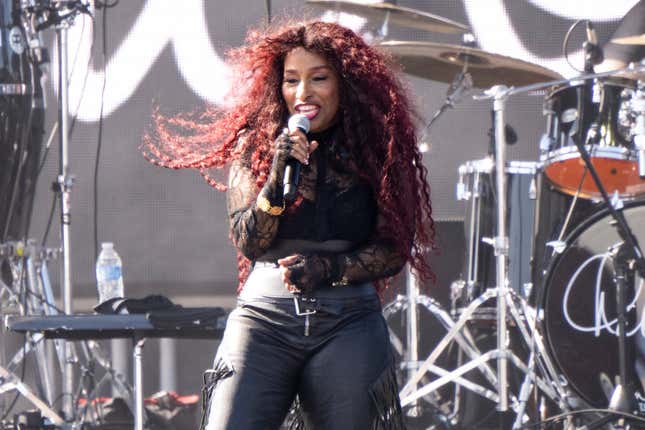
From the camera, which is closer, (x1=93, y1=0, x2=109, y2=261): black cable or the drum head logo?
the drum head logo

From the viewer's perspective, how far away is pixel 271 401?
2859 millimetres

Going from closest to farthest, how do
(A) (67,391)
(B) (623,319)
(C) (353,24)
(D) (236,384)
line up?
1. (D) (236,384)
2. (B) (623,319)
3. (A) (67,391)
4. (C) (353,24)

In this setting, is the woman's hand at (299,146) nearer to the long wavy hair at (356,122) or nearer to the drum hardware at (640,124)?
the long wavy hair at (356,122)

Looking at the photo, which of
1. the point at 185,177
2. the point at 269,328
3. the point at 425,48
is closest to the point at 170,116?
the point at 185,177

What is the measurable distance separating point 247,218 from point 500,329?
2.86m

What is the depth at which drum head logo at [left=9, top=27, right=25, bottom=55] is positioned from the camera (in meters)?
5.94

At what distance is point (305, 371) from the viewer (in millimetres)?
2908

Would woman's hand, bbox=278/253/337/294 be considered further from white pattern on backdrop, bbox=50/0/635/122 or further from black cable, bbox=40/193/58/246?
black cable, bbox=40/193/58/246

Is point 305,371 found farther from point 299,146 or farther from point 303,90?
point 303,90

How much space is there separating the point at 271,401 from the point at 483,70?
345 cm

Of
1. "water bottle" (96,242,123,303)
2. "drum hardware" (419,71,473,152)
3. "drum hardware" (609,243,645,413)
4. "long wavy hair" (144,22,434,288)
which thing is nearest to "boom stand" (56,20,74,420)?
"water bottle" (96,242,123,303)

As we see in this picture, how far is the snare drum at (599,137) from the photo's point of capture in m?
5.71

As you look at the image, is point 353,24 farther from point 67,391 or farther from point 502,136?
point 67,391

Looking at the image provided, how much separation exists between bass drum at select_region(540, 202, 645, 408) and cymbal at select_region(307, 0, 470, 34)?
1.17 m
